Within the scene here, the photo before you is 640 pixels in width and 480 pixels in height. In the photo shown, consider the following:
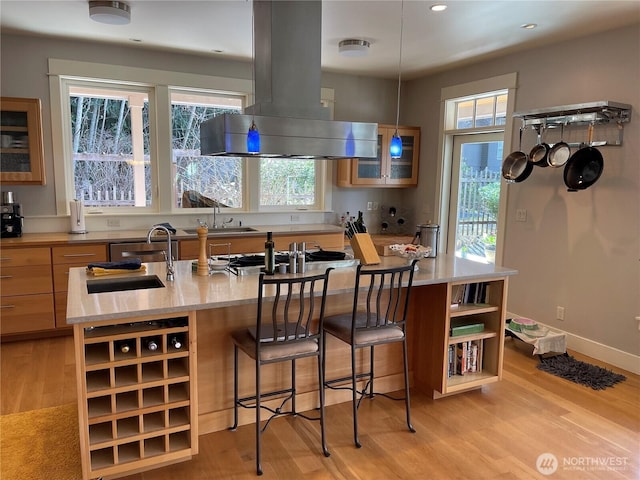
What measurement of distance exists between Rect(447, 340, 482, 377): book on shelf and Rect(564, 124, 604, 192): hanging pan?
163 cm

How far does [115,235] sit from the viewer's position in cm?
432

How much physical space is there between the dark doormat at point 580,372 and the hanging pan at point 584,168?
4.56ft

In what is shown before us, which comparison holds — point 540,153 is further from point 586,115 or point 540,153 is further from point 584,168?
point 586,115

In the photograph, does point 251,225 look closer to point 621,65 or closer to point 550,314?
point 550,314

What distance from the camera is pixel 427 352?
3186mm

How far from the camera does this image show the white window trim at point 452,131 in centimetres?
453

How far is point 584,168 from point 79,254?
4.27 m

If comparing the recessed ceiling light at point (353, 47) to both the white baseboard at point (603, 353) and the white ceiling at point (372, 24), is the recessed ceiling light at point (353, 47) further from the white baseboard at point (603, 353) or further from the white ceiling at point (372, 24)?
the white baseboard at point (603, 353)

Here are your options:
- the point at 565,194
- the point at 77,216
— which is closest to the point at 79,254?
the point at 77,216

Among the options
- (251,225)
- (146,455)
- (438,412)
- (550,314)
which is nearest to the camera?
(146,455)

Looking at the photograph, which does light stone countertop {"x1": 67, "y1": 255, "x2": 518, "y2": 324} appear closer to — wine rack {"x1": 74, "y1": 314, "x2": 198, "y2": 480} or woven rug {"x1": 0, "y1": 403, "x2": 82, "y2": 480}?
wine rack {"x1": 74, "y1": 314, "x2": 198, "y2": 480}

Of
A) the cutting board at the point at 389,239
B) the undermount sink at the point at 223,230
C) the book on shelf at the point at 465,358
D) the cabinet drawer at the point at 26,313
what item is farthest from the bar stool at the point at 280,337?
the cutting board at the point at 389,239

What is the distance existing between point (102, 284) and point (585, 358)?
12.2 feet

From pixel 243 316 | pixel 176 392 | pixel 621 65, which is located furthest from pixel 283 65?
pixel 621 65
